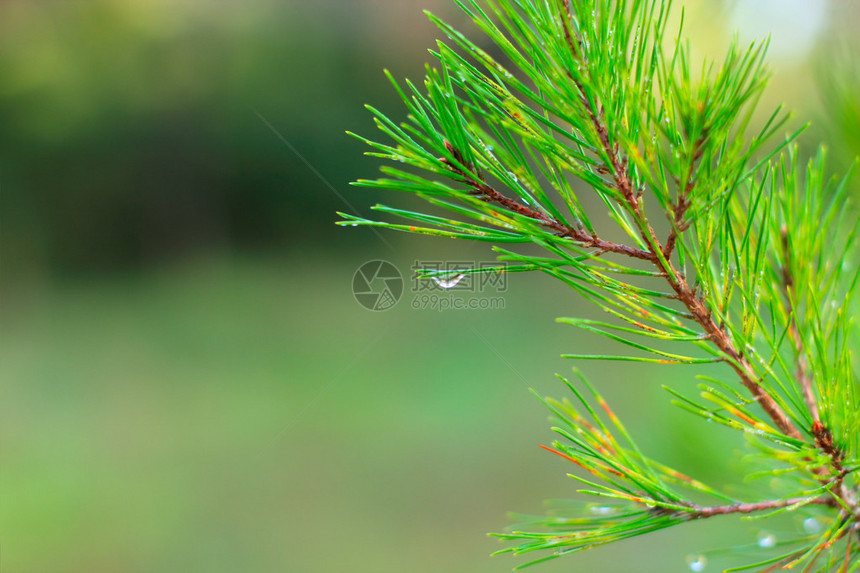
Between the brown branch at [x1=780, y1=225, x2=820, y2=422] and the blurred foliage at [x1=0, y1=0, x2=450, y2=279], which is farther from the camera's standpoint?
the blurred foliage at [x1=0, y1=0, x2=450, y2=279]

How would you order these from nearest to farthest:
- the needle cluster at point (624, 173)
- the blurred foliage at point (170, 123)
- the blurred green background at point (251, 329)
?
the needle cluster at point (624, 173) → the blurred green background at point (251, 329) → the blurred foliage at point (170, 123)

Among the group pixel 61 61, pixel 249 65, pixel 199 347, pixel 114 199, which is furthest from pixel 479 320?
pixel 61 61

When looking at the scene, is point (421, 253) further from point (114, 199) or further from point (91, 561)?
point (91, 561)

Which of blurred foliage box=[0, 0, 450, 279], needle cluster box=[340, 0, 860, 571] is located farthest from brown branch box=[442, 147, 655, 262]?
blurred foliage box=[0, 0, 450, 279]

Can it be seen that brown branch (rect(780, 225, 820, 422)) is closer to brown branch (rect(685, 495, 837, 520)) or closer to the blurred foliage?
brown branch (rect(685, 495, 837, 520))

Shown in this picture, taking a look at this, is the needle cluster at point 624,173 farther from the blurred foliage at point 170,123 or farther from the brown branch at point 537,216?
the blurred foliage at point 170,123

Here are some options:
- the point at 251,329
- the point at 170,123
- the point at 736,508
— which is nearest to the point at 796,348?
the point at 736,508

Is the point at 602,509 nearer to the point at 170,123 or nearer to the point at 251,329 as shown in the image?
the point at 251,329

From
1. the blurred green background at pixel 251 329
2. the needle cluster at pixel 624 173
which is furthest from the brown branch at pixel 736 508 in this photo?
the blurred green background at pixel 251 329
